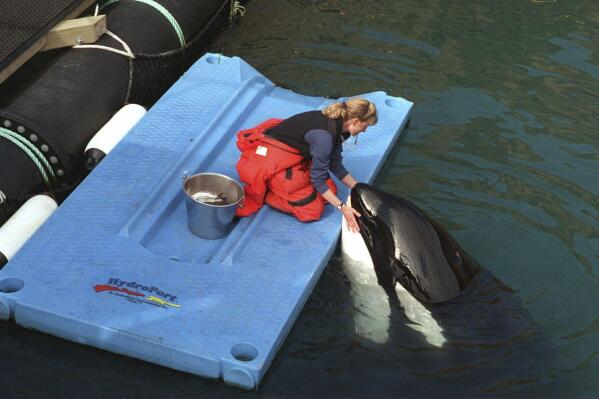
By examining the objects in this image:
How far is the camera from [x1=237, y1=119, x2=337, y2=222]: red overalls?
260 inches

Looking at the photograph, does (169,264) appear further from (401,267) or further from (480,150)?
(480,150)

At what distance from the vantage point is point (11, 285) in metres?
5.88

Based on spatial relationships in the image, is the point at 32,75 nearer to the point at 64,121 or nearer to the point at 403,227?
the point at 64,121

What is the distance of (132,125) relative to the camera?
24.6ft

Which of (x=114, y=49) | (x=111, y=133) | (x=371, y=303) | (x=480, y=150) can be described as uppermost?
(x=114, y=49)

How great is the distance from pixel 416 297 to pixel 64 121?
318cm

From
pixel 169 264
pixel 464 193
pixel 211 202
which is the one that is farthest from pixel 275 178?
pixel 464 193

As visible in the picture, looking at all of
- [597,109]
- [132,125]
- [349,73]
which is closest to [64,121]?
[132,125]

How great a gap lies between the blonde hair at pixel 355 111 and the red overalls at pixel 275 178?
0.46 meters

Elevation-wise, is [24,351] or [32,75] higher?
[32,75]

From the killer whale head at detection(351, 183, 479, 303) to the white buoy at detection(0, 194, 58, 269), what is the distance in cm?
235

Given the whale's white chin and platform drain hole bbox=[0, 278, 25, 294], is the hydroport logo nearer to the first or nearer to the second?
platform drain hole bbox=[0, 278, 25, 294]

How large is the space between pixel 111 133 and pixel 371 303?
8.79 feet

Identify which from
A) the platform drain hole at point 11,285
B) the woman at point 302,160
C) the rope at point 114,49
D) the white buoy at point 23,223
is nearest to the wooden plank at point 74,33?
the rope at point 114,49
